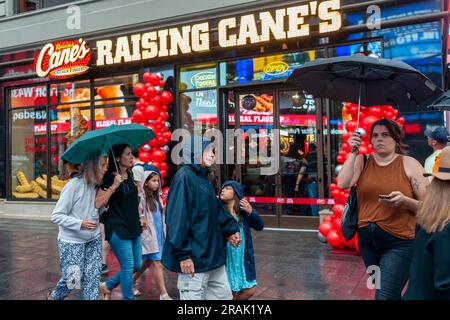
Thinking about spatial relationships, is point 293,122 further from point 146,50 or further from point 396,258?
point 396,258

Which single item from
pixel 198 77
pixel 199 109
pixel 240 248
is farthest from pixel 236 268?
pixel 198 77

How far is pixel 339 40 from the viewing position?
28.9ft

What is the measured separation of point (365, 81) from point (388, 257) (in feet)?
6.14

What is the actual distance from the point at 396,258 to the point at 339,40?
21.4 ft

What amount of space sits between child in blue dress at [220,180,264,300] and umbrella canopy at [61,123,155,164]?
1.09 m

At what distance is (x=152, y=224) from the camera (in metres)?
5.20

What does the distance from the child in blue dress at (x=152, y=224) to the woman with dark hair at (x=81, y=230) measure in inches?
41.8

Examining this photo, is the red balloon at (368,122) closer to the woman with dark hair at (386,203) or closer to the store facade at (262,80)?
the store facade at (262,80)

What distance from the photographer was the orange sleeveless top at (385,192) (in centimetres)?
324

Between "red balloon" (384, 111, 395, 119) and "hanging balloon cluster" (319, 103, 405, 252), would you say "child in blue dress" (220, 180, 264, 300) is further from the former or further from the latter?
"red balloon" (384, 111, 395, 119)

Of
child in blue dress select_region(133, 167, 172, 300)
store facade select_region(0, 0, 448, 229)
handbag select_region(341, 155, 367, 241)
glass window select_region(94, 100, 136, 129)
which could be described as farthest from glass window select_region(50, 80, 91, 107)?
handbag select_region(341, 155, 367, 241)

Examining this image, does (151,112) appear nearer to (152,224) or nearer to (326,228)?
(326,228)

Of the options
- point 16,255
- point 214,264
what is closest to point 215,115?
point 16,255

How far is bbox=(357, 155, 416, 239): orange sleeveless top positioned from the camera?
3238 mm
